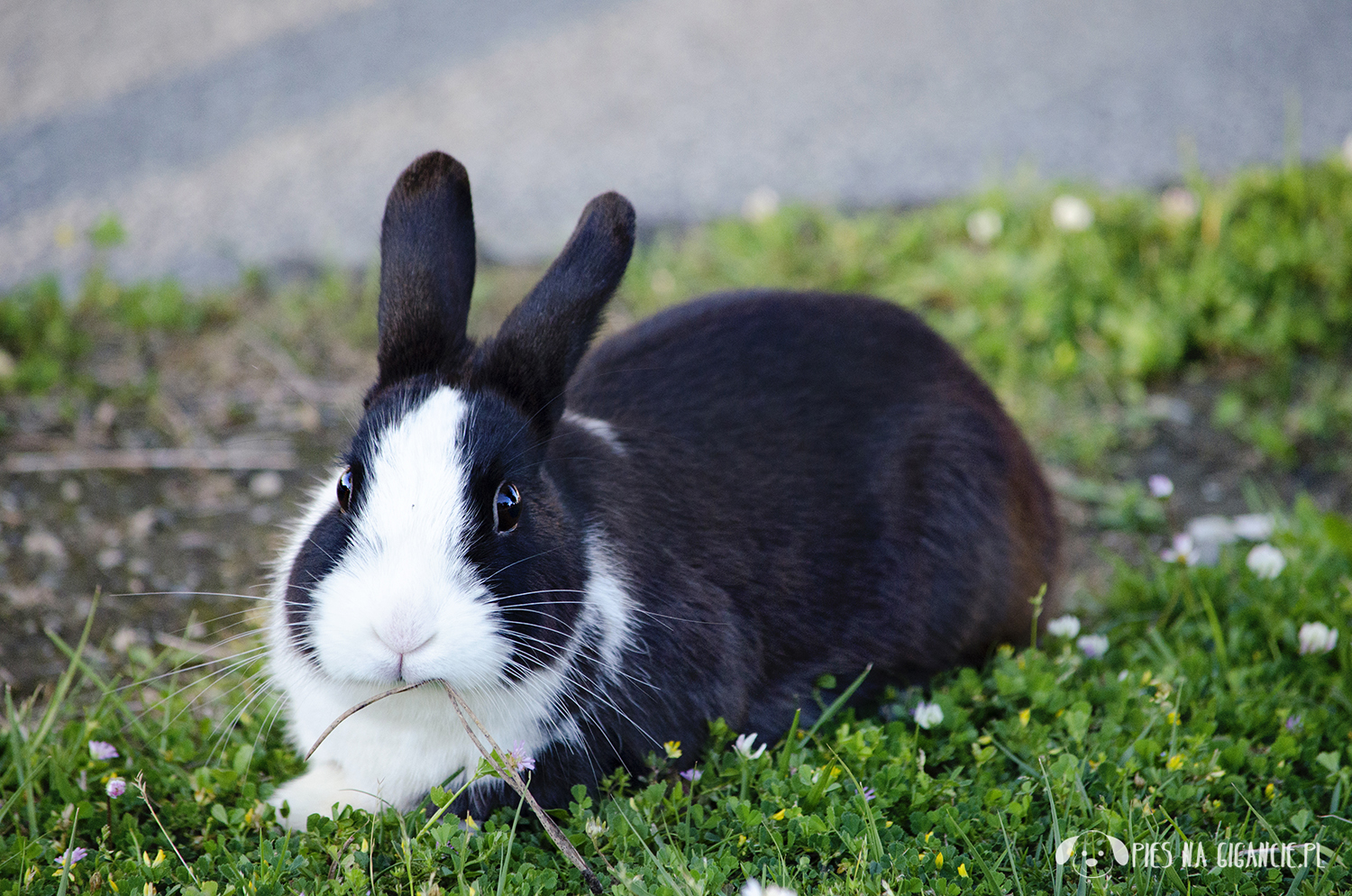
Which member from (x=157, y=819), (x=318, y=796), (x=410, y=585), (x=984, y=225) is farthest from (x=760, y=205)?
(x=157, y=819)

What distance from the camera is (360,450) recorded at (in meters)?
2.32

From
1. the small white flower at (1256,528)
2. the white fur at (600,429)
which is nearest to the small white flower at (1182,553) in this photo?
the small white flower at (1256,528)

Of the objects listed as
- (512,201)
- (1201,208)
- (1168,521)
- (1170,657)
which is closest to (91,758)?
(1170,657)

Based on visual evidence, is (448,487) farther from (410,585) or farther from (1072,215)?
(1072,215)

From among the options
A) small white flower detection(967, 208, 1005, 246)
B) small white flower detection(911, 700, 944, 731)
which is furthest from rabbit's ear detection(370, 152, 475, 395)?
small white flower detection(967, 208, 1005, 246)

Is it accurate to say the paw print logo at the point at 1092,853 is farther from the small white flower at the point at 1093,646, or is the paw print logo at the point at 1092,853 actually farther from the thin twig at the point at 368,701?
the thin twig at the point at 368,701

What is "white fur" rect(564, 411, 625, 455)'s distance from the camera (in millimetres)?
2641

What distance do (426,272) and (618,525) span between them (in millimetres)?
630

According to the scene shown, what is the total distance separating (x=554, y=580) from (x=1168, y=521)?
2.34 m

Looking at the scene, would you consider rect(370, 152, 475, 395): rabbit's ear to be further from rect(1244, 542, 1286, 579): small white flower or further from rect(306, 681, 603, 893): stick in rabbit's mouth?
rect(1244, 542, 1286, 579): small white flower

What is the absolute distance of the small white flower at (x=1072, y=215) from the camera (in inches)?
179

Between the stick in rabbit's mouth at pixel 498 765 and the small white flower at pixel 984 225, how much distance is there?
315cm

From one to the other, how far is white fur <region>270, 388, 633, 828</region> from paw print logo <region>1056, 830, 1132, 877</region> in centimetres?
90

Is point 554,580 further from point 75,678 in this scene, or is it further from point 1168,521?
point 1168,521
